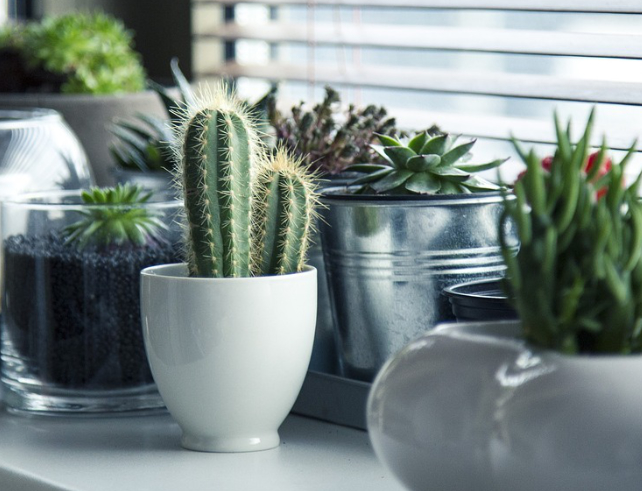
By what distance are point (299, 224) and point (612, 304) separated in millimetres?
300

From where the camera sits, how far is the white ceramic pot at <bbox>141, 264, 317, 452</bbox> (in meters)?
0.75

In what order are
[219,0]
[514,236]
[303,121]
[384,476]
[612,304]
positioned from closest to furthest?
[612,304], [384,476], [514,236], [303,121], [219,0]

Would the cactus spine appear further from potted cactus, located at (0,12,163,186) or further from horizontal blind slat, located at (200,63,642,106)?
potted cactus, located at (0,12,163,186)

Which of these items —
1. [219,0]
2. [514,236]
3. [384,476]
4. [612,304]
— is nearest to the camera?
[612,304]

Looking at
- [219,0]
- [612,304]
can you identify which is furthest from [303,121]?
[219,0]

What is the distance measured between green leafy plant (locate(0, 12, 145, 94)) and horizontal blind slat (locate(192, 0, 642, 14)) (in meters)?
0.27

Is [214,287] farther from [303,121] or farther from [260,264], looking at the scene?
[303,121]

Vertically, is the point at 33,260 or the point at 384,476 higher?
the point at 33,260

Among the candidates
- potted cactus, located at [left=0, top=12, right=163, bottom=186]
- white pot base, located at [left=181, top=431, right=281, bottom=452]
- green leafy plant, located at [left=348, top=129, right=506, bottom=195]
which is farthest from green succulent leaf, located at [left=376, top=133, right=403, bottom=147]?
potted cactus, located at [left=0, top=12, right=163, bottom=186]

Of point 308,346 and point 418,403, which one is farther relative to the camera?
point 308,346

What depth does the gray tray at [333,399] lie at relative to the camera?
2.77ft

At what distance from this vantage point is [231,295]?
0.75 m

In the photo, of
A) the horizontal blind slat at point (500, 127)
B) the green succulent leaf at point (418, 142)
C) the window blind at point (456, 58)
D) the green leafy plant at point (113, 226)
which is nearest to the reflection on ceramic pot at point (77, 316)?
the green leafy plant at point (113, 226)

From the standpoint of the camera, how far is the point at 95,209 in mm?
893
